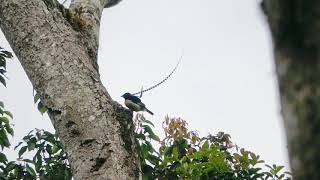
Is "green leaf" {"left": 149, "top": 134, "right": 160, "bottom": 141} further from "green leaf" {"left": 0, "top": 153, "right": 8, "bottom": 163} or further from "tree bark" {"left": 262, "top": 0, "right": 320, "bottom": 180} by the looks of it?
"tree bark" {"left": 262, "top": 0, "right": 320, "bottom": 180}

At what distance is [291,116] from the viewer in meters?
0.80

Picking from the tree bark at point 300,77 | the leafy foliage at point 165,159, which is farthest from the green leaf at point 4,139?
the tree bark at point 300,77

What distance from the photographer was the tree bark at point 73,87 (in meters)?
2.55

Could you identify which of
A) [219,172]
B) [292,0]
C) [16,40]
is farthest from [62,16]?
[292,0]

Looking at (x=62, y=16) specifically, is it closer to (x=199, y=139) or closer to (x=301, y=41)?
(x=199, y=139)

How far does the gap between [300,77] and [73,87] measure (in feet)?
6.95

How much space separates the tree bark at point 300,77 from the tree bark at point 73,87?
1.76 meters

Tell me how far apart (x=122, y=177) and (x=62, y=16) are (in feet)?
4.46

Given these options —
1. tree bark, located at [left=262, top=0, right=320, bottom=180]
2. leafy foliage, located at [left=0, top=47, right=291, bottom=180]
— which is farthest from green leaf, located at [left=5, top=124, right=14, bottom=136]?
tree bark, located at [left=262, top=0, right=320, bottom=180]

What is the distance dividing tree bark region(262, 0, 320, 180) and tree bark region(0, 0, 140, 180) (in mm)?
1758

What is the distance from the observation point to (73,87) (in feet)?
9.09

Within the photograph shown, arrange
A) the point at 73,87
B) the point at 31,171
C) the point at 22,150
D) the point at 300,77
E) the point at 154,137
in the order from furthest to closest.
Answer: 1. the point at 22,150
2. the point at 31,171
3. the point at 154,137
4. the point at 73,87
5. the point at 300,77

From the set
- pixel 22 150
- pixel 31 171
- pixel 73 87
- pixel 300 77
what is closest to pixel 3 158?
pixel 22 150

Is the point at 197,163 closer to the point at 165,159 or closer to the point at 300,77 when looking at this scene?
the point at 165,159
